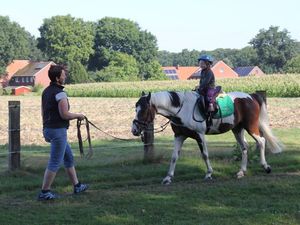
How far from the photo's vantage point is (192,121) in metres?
9.65

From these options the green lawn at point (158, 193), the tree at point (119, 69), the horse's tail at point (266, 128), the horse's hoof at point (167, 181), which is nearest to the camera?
the green lawn at point (158, 193)

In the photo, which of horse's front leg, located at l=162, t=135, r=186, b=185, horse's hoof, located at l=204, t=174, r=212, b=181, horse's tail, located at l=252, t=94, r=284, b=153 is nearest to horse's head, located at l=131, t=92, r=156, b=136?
horse's front leg, located at l=162, t=135, r=186, b=185

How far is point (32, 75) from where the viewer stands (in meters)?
120

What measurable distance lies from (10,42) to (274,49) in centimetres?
6678

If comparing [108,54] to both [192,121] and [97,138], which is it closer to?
[97,138]

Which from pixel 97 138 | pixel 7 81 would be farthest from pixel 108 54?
pixel 97 138

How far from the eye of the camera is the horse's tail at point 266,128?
11078 mm

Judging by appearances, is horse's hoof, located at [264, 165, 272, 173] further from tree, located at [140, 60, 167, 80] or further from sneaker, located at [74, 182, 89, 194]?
tree, located at [140, 60, 167, 80]

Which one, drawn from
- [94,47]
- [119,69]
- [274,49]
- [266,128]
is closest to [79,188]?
[266,128]

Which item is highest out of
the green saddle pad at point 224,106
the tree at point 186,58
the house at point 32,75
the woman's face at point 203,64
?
the tree at point 186,58

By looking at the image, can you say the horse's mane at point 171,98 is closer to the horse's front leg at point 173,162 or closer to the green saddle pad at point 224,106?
the green saddle pad at point 224,106

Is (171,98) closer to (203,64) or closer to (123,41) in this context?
(203,64)

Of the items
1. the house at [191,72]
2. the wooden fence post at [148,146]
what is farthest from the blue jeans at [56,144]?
the house at [191,72]

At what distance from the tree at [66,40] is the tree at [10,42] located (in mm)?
5189
